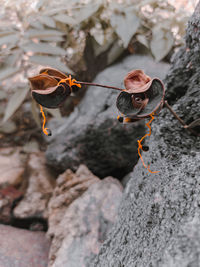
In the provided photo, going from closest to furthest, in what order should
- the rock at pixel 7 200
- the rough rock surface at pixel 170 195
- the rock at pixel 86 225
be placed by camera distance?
the rough rock surface at pixel 170 195 → the rock at pixel 86 225 → the rock at pixel 7 200

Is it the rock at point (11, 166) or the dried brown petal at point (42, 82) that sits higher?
the dried brown petal at point (42, 82)

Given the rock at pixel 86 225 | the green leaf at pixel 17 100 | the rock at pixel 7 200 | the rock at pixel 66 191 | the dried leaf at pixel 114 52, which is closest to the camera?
the rock at pixel 86 225

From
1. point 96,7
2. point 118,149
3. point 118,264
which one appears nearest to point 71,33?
point 96,7

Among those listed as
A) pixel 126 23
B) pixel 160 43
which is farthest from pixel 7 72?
pixel 160 43

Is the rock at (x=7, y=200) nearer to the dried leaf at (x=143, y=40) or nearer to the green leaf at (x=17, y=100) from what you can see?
the green leaf at (x=17, y=100)

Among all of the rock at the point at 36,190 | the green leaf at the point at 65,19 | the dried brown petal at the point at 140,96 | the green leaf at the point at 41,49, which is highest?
the dried brown petal at the point at 140,96

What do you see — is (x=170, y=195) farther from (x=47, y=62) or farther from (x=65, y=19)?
(x=65, y=19)

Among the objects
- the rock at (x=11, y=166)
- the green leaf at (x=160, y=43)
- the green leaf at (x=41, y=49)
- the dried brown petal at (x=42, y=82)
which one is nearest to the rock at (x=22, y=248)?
the rock at (x=11, y=166)
